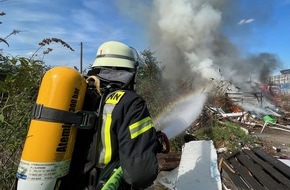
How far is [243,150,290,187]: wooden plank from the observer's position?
4434mm

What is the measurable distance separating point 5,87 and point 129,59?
2.78ft

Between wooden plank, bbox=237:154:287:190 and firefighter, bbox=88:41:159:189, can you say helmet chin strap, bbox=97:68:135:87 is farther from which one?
wooden plank, bbox=237:154:287:190

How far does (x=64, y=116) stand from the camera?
180cm

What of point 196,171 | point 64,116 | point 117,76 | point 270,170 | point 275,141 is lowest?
point 196,171

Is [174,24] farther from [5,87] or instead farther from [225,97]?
[5,87]

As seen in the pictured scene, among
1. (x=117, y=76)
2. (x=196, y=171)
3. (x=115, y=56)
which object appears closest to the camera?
(x=117, y=76)

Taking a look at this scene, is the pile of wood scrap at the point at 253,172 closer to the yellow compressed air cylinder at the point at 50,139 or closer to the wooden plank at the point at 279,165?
the wooden plank at the point at 279,165

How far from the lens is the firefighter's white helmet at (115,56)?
7.18 feet

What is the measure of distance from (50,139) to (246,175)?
380 cm

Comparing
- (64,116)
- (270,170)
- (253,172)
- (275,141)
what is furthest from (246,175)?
(275,141)

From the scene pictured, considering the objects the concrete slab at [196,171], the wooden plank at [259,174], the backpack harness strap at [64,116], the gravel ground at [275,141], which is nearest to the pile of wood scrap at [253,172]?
the wooden plank at [259,174]

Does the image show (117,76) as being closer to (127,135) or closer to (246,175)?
(127,135)

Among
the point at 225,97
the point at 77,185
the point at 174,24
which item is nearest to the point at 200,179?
the point at 77,185

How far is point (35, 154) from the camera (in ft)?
5.80
